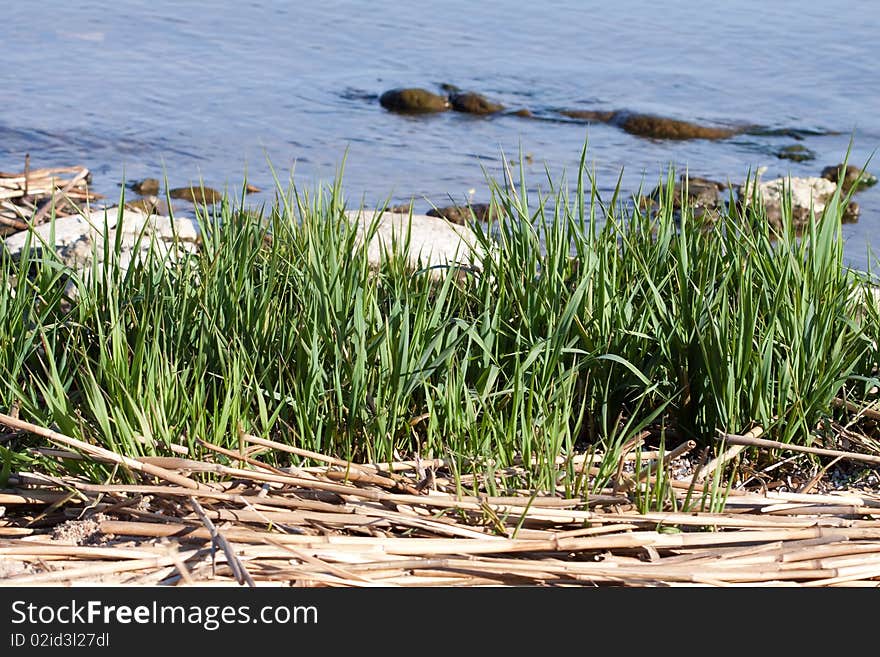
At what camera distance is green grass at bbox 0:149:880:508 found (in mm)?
2770

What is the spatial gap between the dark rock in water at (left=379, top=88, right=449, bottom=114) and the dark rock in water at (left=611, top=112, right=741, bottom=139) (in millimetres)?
2354

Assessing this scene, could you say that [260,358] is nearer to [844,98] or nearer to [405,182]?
[405,182]

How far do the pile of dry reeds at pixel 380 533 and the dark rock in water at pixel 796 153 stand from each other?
9.70 meters

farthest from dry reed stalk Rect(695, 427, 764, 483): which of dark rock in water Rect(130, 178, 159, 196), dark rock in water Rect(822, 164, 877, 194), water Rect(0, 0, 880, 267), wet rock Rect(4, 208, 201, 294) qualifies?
dark rock in water Rect(822, 164, 877, 194)

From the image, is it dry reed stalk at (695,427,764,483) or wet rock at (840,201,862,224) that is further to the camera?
wet rock at (840,201,862,224)

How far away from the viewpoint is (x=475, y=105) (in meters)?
13.3

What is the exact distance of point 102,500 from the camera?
254 centimetres

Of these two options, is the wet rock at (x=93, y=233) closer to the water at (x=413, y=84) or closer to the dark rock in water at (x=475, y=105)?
the water at (x=413, y=84)

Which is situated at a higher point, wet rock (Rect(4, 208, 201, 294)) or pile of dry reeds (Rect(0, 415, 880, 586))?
pile of dry reeds (Rect(0, 415, 880, 586))

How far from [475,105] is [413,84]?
4.87ft

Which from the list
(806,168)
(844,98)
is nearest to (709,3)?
(844,98)

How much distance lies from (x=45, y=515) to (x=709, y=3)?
2152cm

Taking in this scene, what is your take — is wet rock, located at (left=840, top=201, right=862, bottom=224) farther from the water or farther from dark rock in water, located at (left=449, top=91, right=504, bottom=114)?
dark rock in water, located at (left=449, top=91, right=504, bottom=114)

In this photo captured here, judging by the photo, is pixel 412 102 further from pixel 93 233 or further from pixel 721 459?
pixel 721 459
